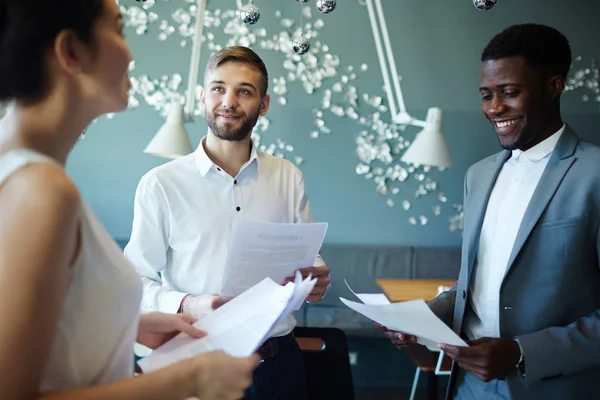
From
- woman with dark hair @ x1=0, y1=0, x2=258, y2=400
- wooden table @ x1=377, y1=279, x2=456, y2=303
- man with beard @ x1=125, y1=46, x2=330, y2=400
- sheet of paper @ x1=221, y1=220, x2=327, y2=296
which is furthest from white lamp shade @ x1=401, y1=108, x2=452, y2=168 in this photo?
woman with dark hair @ x1=0, y1=0, x2=258, y2=400

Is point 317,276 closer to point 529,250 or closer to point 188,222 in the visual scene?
point 188,222

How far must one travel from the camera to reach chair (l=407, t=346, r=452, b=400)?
2.71 m

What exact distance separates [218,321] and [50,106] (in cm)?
54

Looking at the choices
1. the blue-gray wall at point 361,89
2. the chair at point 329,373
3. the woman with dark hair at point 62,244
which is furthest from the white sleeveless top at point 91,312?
the blue-gray wall at point 361,89

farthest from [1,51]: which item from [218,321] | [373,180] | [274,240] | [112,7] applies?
[373,180]

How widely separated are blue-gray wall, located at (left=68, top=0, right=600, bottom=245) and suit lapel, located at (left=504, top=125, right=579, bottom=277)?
8.39 ft

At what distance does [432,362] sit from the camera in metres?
2.86

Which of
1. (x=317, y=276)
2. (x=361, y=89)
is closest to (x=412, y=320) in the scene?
(x=317, y=276)

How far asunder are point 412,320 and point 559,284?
0.41m

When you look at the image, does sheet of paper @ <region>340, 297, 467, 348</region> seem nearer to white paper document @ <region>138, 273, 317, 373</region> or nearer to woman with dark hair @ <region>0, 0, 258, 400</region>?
white paper document @ <region>138, 273, 317, 373</region>

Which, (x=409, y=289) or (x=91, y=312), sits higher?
(x=91, y=312)

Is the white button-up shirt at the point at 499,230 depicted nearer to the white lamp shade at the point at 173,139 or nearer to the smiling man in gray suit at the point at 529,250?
the smiling man in gray suit at the point at 529,250

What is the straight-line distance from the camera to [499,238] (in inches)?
60.9

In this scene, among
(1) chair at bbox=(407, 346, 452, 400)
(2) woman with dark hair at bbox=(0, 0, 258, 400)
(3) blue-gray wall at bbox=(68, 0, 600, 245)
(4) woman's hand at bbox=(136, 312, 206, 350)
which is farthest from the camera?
(3) blue-gray wall at bbox=(68, 0, 600, 245)
